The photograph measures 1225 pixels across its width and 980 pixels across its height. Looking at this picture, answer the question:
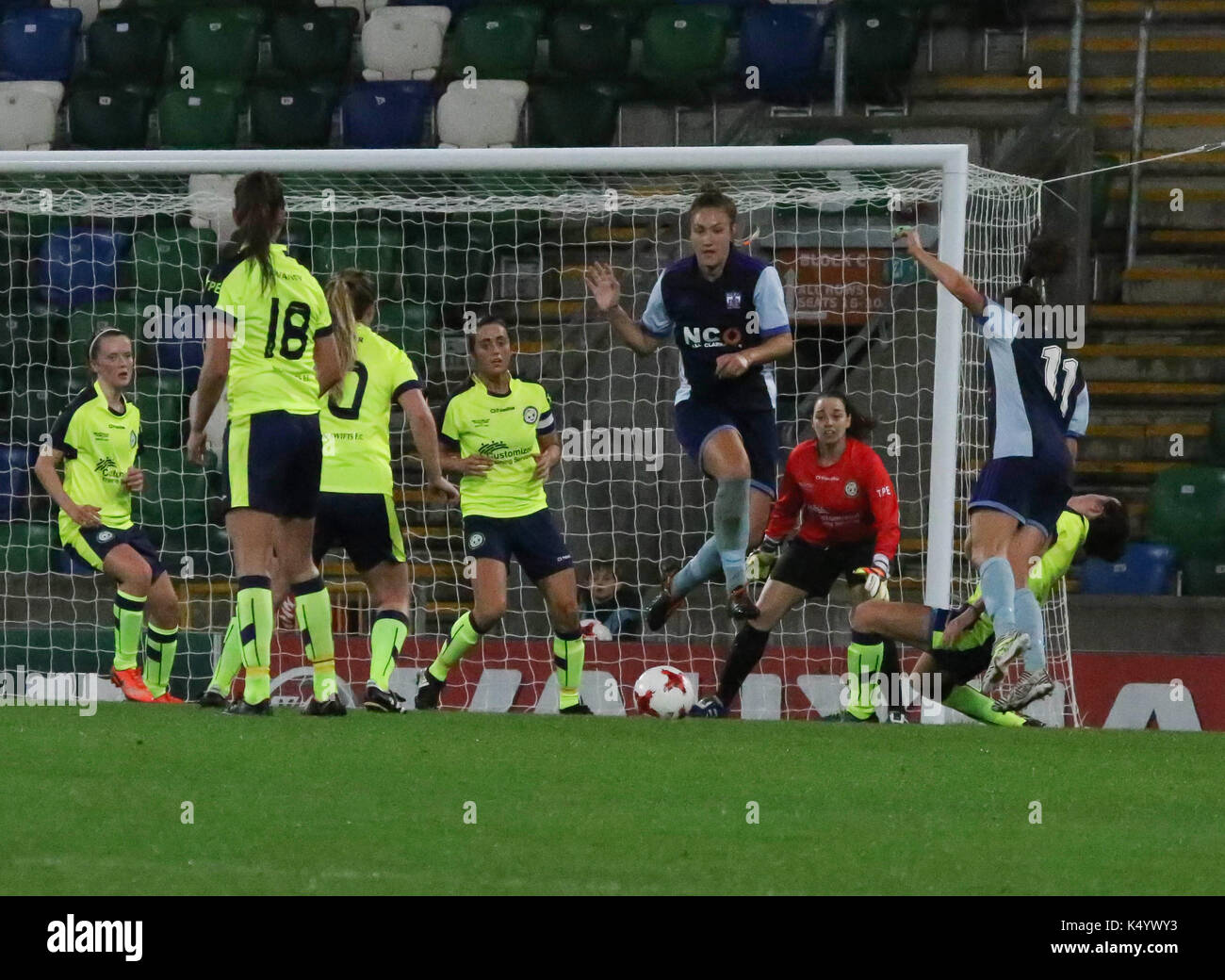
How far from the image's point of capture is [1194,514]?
42.1 feet

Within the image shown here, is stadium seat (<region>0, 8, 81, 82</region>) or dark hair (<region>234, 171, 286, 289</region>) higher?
stadium seat (<region>0, 8, 81, 82</region>)

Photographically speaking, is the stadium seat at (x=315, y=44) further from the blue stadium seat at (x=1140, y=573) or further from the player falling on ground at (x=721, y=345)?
the player falling on ground at (x=721, y=345)

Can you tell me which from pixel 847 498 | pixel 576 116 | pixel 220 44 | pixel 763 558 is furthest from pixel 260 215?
pixel 220 44

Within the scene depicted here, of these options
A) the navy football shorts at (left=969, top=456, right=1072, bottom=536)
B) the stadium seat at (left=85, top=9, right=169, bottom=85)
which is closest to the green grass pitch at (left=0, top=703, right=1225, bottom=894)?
the navy football shorts at (left=969, top=456, right=1072, bottom=536)

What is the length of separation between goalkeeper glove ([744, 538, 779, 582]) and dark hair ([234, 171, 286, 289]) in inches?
115

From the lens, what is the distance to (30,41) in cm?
1655

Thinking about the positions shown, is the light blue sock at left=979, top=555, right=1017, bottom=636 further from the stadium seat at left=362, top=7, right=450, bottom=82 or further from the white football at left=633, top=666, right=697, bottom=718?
the stadium seat at left=362, top=7, right=450, bottom=82

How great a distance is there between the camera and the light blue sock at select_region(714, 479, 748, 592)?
8.84 metres

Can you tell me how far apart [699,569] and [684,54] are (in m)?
6.75

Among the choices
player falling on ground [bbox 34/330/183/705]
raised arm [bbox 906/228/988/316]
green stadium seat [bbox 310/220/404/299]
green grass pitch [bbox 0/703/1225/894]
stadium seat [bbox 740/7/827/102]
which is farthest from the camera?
stadium seat [bbox 740/7/827/102]

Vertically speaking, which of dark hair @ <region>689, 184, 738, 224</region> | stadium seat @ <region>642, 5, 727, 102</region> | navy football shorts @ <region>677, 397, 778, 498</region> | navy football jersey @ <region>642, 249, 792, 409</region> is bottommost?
navy football shorts @ <region>677, 397, 778, 498</region>

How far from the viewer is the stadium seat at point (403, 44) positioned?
15.7m

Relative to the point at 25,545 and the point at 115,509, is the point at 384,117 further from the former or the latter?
the point at 115,509

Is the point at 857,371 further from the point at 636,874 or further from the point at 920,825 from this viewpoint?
the point at 636,874
